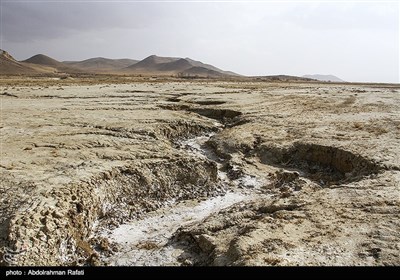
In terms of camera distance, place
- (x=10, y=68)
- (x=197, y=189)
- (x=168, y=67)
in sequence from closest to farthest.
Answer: (x=197, y=189) → (x=10, y=68) → (x=168, y=67)

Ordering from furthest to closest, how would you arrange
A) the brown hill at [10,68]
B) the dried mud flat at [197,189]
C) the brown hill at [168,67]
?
the brown hill at [168,67] < the brown hill at [10,68] < the dried mud flat at [197,189]

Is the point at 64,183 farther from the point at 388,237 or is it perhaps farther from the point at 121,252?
the point at 388,237

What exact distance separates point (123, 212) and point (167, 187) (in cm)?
152

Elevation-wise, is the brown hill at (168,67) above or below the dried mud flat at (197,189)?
above

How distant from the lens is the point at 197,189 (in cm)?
947

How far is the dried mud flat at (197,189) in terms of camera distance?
5753 mm

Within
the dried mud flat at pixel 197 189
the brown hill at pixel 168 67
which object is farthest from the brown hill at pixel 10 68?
the dried mud flat at pixel 197 189

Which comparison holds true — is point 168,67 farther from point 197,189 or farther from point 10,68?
point 197,189

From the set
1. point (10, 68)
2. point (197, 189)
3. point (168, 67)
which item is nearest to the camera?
point (197, 189)

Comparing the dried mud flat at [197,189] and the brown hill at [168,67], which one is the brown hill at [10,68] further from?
the dried mud flat at [197,189]

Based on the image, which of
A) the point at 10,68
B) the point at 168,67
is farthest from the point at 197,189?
the point at 168,67

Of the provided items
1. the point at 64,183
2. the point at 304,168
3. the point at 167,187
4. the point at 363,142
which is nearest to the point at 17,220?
the point at 64,183

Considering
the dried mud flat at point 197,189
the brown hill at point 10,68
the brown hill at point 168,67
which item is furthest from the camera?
the brown hill at point 168,67
